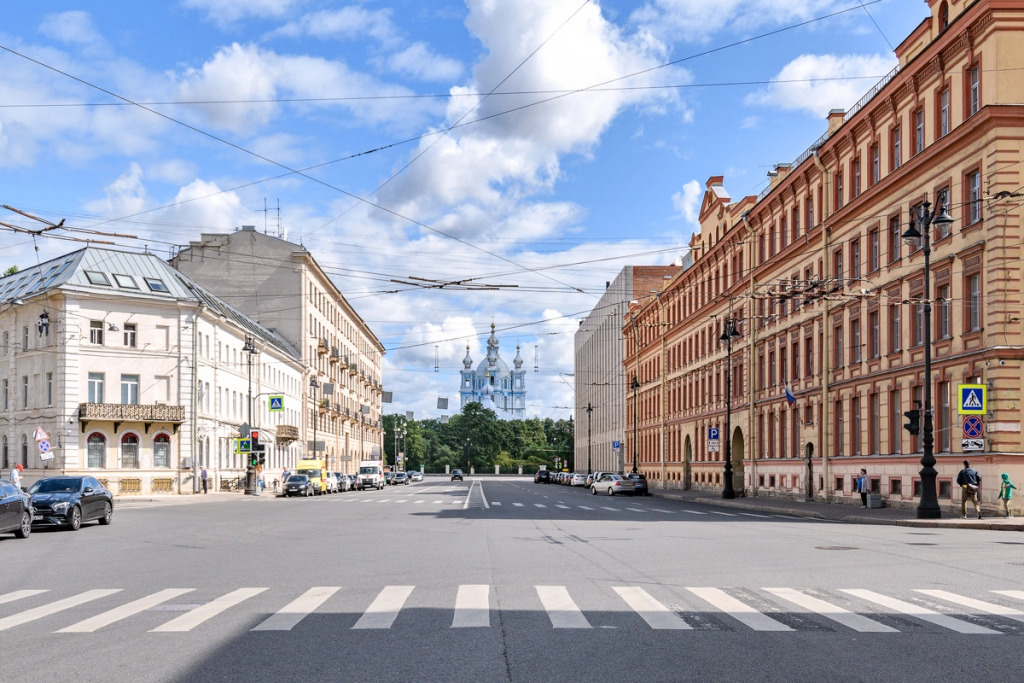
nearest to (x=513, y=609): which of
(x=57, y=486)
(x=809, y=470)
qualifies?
(x=57, y=486)

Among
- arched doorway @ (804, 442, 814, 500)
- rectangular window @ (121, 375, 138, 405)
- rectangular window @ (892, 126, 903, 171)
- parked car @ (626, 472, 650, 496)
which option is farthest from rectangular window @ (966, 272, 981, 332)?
rectangular window @ (121, 375, 138, 405)

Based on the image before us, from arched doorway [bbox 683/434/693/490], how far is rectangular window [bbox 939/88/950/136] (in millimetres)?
42433

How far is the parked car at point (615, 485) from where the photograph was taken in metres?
63.2

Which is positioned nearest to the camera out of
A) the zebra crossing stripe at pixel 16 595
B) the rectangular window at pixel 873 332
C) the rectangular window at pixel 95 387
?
the zebra crossing stripe at pixel 16 595

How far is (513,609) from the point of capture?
443 inches

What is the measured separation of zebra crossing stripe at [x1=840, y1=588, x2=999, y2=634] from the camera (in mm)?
10039

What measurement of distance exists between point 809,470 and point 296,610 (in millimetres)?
40263

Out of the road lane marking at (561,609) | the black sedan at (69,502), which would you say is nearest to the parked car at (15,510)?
the black sedan at (69,502)

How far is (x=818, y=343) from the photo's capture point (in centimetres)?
4788

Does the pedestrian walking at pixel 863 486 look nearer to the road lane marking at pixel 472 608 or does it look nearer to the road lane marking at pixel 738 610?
the road lane marking at pixel 738 610

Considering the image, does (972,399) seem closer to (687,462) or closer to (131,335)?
(131,335)

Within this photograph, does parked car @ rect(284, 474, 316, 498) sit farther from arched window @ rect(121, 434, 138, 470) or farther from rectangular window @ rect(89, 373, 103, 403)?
rectangular window @ rect(89, 373, 103, 403)

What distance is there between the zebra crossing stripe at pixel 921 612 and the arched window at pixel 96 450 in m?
47.4

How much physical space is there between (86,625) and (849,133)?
38.7 m
